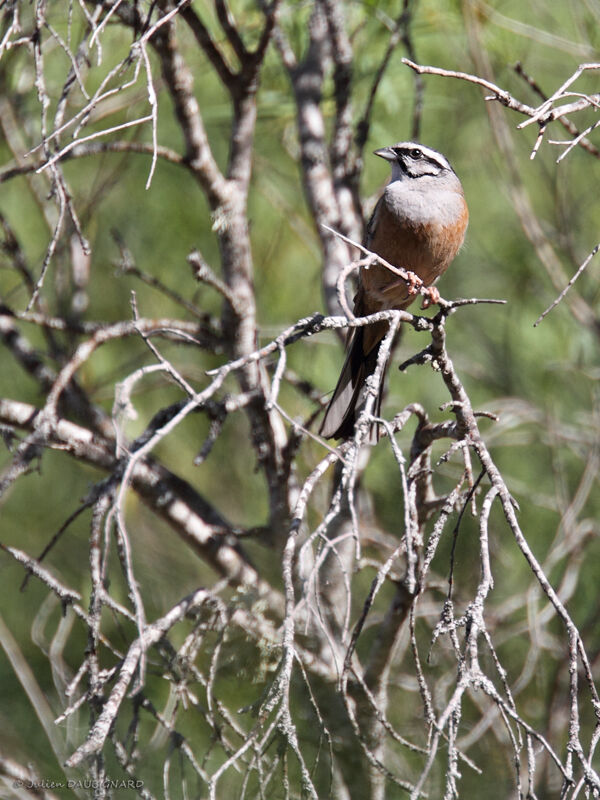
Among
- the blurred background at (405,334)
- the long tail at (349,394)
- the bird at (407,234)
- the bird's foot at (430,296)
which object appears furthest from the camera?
the blurred background at (405,334)

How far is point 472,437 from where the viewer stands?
2.27 metres

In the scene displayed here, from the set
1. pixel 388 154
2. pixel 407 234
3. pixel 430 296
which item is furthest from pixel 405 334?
pixel 430 296

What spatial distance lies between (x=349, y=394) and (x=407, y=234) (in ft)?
2.56

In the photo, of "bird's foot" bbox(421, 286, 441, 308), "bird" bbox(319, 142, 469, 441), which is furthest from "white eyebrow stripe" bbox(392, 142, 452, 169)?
"bird's foot" bbox(421, 286, 441, 308)

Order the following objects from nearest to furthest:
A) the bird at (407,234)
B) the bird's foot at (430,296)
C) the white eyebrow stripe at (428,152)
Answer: the bird's foot at (430,296) → the bird at (407,234) → the white eyebrow stripe at (428,152)

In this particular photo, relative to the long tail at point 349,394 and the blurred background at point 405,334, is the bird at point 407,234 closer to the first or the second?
the long tail at point 349,394

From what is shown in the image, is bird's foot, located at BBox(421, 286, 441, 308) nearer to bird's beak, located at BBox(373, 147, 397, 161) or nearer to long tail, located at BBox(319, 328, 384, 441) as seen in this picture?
long tail, located at BBox(319, 328, 384, 441)

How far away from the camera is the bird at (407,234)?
380 centimetres

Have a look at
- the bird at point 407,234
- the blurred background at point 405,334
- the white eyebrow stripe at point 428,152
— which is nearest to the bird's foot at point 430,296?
the bird at point 407,234

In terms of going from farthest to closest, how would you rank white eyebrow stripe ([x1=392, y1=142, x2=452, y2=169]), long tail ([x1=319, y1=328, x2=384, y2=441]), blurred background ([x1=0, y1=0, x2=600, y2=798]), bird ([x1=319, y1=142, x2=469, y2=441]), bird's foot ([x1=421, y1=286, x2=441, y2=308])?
blurred background ([x1=0, y1=0, x2=600, y2=798]) < white eyebrow stripe ([x1=392, y1=142, x2=452, y2=169]) < bird ([x1=319, y1=142, x2=469, y2=441]) < bird's foot ([x1=421, y1=286, x2=441, y2=308]) < long tail ([x1=319, y1=328, x2=384, y2=441])

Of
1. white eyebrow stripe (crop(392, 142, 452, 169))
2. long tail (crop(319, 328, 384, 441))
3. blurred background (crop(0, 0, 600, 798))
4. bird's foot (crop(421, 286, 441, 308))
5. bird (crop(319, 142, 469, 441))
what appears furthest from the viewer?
blurred background (crop(0, 0, 600, 798))

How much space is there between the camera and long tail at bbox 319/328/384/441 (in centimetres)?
343

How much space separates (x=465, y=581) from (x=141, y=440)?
8.59ft

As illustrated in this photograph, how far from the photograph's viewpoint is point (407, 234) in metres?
3.80
